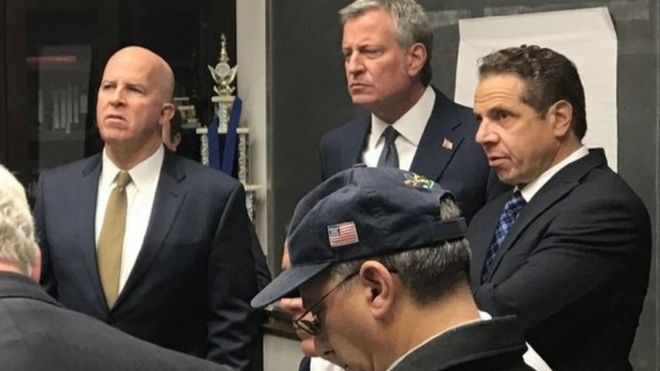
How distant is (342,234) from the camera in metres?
1.52

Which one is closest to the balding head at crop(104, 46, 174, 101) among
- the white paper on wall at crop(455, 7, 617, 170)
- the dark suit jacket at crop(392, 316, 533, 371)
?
the white paper on wall at crop(455, 7, 617, 170)

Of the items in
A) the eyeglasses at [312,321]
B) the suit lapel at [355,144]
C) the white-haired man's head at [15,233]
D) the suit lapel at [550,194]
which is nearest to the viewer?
the eyeglasses at [312,321]

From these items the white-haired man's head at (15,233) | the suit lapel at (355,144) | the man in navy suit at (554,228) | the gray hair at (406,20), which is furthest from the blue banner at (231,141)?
the white-haired man's head at (15,233)

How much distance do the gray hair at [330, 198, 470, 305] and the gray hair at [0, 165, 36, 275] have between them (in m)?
0.51

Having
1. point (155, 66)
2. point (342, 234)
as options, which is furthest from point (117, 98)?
point (342, 234)

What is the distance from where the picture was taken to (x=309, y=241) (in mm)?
1565

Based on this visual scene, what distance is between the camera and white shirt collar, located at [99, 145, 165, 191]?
293cm

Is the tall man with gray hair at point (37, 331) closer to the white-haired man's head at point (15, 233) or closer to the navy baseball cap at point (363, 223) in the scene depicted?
the white-haired man's head at point (15, 233)

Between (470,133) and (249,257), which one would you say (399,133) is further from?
(249,257)

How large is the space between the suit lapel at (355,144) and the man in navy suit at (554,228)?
55 centimetres

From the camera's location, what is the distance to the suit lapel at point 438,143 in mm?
3002

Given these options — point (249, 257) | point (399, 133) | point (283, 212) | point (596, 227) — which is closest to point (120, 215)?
point (249, 257)

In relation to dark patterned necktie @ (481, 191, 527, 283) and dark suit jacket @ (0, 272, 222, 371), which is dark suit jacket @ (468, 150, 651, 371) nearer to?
dark patterned necktie @ (481, 191, 527, 283)

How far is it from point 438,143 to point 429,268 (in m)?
1.57
